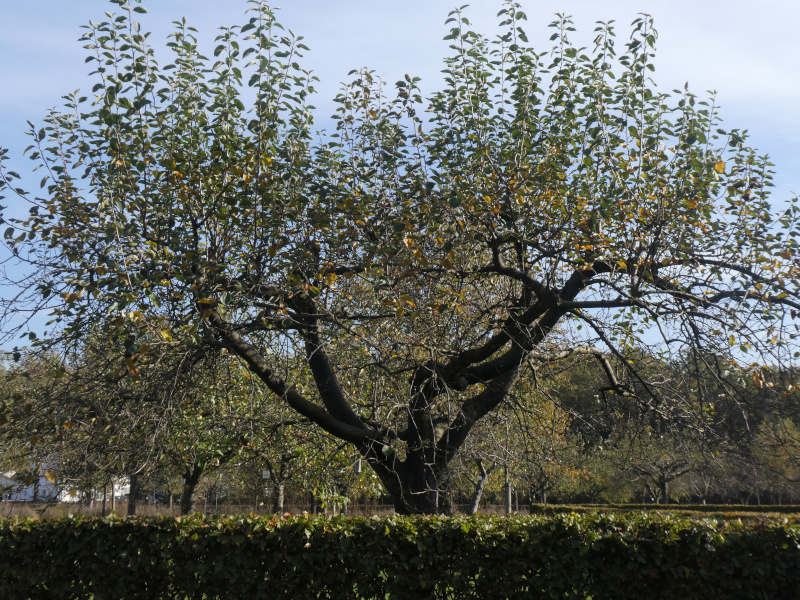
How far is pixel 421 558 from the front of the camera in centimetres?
526

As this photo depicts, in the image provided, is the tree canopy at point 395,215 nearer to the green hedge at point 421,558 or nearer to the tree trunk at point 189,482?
the green hedge at point 421,558

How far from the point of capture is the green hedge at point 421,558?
178 inches

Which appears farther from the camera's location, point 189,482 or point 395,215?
point 189,482

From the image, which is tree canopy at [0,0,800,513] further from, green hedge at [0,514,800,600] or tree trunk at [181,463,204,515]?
tree trunk at [181,463,204,515]

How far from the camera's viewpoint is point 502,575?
5125 mm

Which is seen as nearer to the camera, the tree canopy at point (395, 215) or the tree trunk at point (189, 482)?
the tree canopy at point (395, 215)

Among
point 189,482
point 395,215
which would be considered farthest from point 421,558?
point 189,482

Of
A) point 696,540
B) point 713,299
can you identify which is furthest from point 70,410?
point 713,299

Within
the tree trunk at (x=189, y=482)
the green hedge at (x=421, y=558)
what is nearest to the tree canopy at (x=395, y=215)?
the green hedge at (x=421, y=558)

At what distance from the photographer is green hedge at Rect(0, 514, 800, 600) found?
4.52 meters

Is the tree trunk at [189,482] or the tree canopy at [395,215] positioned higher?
the tree canopy at [395,215]

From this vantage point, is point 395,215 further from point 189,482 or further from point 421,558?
point 189,482

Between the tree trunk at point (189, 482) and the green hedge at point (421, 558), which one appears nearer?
the green hedge at point (421, 558)

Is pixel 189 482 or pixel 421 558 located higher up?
pixel 421 558
